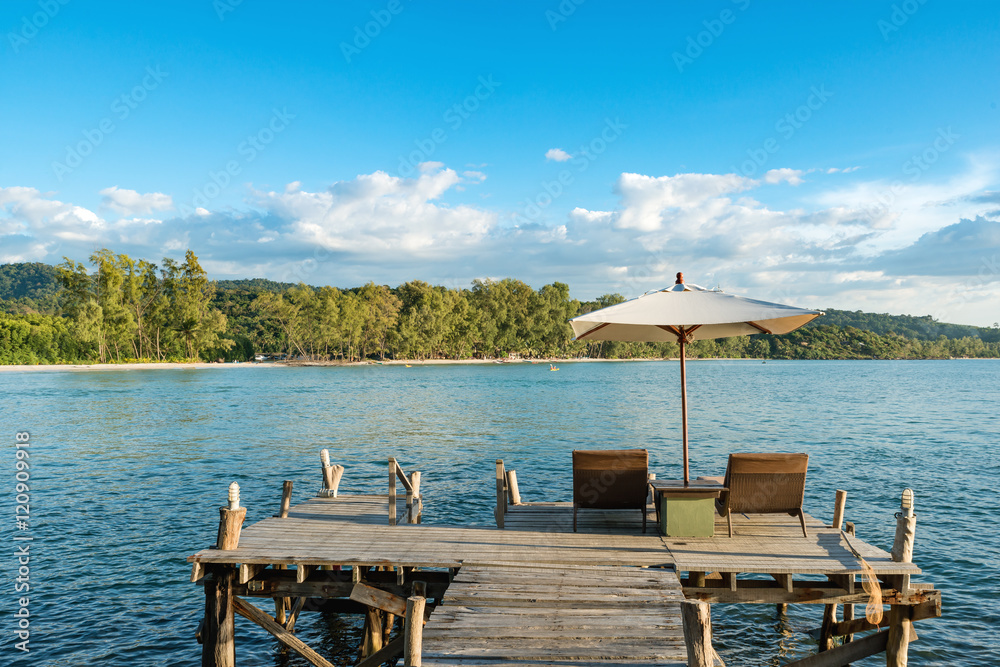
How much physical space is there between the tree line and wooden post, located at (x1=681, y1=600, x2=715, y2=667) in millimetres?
88748

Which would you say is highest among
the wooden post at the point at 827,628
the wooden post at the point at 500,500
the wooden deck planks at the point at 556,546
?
the wooden post at the point at 500,500

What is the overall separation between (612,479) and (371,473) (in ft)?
42.3

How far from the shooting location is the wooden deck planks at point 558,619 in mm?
4613

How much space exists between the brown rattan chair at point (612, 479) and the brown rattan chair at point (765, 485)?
3.32 ft

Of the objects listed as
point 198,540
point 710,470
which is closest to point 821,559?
point 198,540

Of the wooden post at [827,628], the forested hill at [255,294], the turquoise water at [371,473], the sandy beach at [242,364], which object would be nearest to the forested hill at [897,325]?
the forested hill at [255,294]

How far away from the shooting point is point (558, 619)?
5.16m

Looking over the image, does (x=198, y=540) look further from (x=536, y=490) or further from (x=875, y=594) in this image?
(x=875, y=594)

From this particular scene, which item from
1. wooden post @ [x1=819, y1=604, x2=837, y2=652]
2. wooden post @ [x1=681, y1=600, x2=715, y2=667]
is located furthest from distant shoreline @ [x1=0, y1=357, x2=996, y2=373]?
wooden post @ [x1=681, y1=600, x2=715, y2=667]

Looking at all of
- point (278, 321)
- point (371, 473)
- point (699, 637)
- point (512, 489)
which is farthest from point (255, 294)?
point (699, 637)

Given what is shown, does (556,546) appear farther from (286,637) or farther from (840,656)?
(286,637)

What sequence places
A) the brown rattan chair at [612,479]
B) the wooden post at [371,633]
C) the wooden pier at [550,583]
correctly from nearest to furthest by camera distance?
the wooden pier at [550,583] < the brown rattan chair at [612,479] < the wooden post at [371,633]

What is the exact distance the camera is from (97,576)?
411 inches

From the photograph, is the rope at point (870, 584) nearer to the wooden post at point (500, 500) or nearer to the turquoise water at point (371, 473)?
the turquoise water at point (371, 473)
